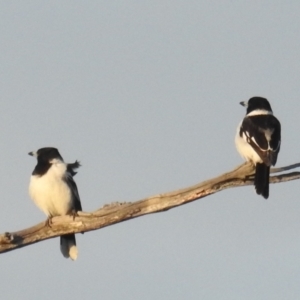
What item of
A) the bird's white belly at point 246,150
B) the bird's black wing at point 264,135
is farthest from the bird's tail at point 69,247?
the bird's black wing at point 264,135

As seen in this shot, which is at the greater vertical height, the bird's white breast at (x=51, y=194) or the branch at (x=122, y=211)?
the bird's white breast at (x=51, y=194)

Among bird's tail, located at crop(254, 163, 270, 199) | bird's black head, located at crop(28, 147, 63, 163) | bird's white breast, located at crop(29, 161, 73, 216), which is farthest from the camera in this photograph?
bird's black head, located at crop(28, 147, 63, 163)

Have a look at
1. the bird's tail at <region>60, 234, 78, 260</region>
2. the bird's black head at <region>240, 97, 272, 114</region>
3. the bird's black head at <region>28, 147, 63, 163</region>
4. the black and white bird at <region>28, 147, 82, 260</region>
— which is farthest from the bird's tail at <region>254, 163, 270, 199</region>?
the bird's black head at <region>28, 147, 63, 163</region>

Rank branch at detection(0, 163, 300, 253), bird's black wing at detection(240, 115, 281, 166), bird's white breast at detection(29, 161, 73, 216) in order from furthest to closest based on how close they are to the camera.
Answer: bird's white breast at detection(29, 161, 73, 216), bird's black wing at detection(240, 115, 281, 166), branch at detection(0, 163, 300, 253)

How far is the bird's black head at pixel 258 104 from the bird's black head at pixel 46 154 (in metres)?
2.53

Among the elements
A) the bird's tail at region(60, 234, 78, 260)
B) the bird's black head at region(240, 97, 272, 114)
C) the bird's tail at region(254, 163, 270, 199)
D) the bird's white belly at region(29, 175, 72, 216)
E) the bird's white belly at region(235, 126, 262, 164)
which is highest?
the bird's black head at region(240, 97, 272, 114)

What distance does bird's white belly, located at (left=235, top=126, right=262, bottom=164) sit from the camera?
485 inches

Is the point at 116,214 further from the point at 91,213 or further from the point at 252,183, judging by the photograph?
the point at 252,183

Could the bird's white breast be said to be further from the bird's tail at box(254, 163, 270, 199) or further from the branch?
the bird's tail at box(254, 163, 270, 199)

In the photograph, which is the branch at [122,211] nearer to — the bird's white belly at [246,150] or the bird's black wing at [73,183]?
the bird's white belly at [246,150]

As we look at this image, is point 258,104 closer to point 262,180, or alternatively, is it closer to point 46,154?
point 262,180

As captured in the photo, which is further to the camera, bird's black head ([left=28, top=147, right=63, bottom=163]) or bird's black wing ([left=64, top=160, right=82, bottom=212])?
bird's black head ([left=28, top=147, right=63, bottom=163])

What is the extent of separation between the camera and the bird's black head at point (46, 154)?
1318 centimetres

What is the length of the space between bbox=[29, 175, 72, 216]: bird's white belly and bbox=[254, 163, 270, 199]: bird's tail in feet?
7.64
